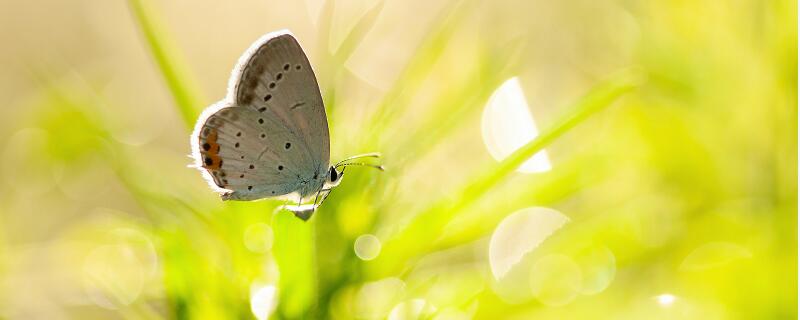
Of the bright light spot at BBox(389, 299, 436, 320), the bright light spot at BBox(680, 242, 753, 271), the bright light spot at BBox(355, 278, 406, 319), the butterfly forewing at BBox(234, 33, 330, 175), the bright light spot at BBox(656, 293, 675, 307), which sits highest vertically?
the butterfly forewing at BBox(234, 33, 330, 175)

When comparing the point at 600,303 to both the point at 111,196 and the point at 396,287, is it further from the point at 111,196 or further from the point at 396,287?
the point at 111,196

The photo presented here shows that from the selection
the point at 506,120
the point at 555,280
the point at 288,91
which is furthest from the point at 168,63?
the point at 506,120

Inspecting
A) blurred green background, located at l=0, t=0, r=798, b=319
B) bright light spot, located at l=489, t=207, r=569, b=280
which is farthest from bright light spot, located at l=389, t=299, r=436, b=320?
bright light spot, located at l=489, t=207, r=569, b=280

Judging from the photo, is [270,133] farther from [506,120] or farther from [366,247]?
[506,120]

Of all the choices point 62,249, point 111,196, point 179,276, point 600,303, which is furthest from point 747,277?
point 111,196

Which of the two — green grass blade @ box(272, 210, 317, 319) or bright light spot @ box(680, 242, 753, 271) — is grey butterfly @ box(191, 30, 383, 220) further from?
bright light spot @ box(680, 242, 753, 271)
